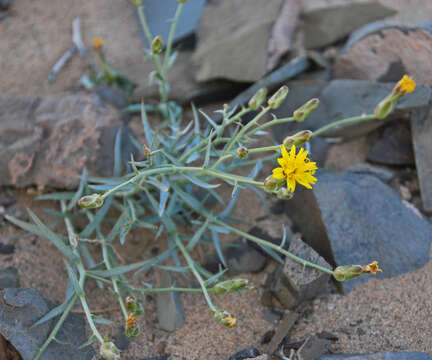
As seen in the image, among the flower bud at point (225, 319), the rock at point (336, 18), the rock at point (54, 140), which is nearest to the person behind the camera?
the flower bud at point (225, 319)

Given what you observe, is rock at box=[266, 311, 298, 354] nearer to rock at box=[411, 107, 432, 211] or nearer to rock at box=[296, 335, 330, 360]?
rock at box=[296, 335, 330, 360]

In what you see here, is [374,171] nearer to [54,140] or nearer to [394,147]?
[394,147]

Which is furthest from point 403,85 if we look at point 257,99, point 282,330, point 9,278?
point 9,278

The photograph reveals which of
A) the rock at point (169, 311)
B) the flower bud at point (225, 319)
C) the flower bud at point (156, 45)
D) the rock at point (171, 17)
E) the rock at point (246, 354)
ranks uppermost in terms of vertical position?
the flower bud at point (156, 45)

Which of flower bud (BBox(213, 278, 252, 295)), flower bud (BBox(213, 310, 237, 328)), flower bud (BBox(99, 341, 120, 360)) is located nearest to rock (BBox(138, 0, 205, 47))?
flower bud (BBox(213, 278, 252, 295))

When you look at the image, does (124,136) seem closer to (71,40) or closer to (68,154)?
(68,154)

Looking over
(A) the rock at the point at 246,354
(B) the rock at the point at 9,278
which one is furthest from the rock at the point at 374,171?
(B) the rock at the point at 9,278

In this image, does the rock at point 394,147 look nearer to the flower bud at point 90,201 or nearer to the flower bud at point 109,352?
the flower bud at point 90,201
